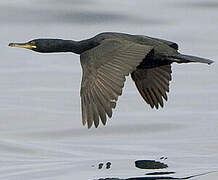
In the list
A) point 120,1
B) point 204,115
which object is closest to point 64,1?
point 120,1

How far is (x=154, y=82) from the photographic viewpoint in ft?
35.1

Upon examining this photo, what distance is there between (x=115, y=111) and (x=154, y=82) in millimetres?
1382

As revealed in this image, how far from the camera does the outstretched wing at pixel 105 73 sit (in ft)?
29.8

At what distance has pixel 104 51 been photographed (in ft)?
31.8

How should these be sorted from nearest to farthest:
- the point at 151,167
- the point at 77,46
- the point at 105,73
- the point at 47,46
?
the point at 105,73 < the point at 151,167 < the point at 77,46 < the point at 47,46

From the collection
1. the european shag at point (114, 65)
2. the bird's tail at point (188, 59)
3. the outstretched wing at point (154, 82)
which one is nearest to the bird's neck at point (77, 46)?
the european shag at point (114, 65)

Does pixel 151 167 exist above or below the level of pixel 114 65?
below

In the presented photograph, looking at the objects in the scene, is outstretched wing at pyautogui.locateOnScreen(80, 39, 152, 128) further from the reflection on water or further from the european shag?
the reflection on water

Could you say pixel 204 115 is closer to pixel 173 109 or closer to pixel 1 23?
pixel 173 109

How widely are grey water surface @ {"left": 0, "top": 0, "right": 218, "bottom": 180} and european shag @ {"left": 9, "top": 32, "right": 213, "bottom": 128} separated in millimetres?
549

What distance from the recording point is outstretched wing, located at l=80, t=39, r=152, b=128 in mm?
9094

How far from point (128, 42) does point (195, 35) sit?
4812 millimetres

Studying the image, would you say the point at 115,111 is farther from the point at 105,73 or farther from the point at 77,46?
the point at 105,73

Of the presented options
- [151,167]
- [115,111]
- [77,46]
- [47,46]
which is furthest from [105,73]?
[115,111]
